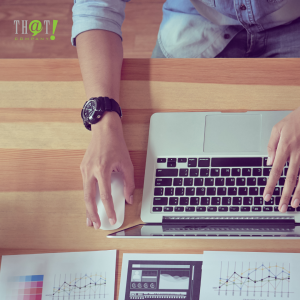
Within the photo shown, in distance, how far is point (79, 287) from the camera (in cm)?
77

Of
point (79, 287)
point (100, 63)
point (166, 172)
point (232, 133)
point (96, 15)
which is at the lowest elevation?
point (79, 287)

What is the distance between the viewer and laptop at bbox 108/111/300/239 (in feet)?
2.39

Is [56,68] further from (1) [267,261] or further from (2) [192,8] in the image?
(1) [267,261]

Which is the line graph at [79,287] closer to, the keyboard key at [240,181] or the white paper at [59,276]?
the white paper at [59,276]

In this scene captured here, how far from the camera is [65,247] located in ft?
2.64

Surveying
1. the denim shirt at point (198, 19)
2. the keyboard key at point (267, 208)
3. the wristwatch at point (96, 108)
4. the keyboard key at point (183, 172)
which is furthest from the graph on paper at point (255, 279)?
the denim shirt at point (198, 19)

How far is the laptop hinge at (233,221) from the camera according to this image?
724mm

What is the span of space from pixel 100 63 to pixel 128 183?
13.9 inches

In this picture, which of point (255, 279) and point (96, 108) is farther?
point (96, 108)

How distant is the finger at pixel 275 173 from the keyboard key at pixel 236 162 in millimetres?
44

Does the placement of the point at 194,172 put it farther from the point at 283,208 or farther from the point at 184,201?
the point at 283,208

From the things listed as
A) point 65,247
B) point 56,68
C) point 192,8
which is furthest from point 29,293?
point 192,8

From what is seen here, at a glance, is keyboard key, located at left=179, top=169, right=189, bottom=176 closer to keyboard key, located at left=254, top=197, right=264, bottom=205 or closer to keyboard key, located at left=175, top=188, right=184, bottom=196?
keyboard key, located at left=175, top=188, right=184, bottom=196

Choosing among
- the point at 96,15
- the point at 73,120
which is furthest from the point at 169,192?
the point at 96,15
